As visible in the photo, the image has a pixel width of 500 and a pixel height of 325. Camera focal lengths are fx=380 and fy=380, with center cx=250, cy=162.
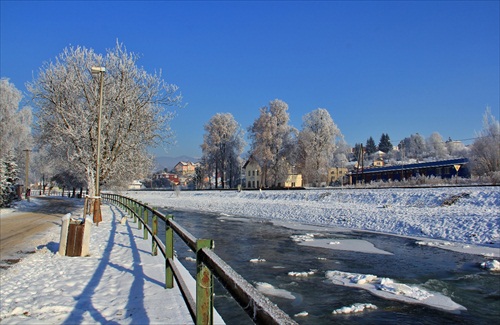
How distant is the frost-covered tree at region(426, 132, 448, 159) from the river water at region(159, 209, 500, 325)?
135 meters

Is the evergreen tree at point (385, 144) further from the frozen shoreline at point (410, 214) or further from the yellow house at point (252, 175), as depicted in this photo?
the frozen shoreline at point (410, 214)

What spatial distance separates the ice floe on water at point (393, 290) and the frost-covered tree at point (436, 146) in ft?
457

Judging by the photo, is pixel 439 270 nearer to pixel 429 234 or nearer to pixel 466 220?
pixel 429 234

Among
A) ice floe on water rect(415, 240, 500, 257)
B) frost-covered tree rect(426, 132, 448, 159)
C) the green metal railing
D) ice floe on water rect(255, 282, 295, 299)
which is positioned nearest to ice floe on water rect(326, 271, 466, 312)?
ice floe on water rect(255, 282, 295, 299)

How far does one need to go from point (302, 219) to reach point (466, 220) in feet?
34.5

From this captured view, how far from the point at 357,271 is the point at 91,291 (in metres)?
6.91

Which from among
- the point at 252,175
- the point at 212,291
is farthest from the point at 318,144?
the point at 212,291

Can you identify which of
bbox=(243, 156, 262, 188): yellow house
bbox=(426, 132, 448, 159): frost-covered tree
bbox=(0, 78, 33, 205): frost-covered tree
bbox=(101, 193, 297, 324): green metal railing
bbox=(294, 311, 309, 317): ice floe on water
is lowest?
bbox=(294, 311, 309, 317): ice floe on water

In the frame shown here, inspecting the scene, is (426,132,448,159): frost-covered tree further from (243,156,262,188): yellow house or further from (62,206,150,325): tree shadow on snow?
(62,206,150,325): tree shadow on snow

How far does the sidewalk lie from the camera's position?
4.77 metres

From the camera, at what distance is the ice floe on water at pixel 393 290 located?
7562 mm

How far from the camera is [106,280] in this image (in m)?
6.73

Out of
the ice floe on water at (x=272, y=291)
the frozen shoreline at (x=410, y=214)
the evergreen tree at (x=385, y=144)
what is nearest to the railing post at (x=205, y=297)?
the ice floe on water at (x=272, y=291)

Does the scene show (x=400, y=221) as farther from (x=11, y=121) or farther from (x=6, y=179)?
(x=11, y=121)
